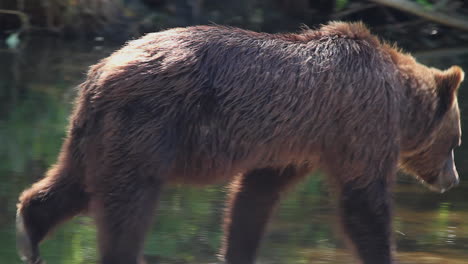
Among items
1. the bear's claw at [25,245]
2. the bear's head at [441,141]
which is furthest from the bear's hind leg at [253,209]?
the bear's claw at [25,245]

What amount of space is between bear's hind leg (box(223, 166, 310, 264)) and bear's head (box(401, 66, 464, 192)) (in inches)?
34.9

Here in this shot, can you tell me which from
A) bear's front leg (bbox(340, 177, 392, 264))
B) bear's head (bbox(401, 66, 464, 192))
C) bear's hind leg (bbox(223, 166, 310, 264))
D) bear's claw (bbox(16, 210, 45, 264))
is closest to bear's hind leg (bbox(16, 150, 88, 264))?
bear's claw (bbox(16, 210, 45, 264))

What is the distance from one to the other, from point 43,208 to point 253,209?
4.65 feet

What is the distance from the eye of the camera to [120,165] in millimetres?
5480

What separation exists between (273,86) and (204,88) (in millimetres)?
454

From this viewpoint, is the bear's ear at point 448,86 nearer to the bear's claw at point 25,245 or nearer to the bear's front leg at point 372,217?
the bear's front leg at point 372,217

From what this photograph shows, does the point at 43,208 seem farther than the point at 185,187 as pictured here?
No

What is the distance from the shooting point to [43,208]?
6.05 m

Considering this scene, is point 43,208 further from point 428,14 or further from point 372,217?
point 428,14

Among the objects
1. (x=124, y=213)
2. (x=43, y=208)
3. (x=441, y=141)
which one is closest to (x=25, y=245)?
(x=43, y=208)

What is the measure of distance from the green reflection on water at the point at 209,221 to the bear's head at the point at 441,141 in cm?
53

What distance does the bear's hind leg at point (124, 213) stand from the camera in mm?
5500

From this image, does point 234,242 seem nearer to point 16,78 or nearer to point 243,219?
point 243,219

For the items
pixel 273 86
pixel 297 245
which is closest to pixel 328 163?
pixel 273 86
